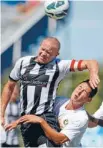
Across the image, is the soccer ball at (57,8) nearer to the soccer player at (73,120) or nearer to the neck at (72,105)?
the soccer player at (73,120)

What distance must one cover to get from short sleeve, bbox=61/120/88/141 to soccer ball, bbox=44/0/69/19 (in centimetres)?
91

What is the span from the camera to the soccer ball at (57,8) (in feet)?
16.4

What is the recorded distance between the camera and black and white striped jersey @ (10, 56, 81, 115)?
198 inches

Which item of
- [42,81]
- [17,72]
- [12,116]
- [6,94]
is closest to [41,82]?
[42,81]

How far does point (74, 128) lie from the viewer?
488 centimetres

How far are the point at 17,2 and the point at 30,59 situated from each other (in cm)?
106

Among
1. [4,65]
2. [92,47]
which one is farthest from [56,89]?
[4,65]

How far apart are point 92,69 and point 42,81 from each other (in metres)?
0.45

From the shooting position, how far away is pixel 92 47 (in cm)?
532

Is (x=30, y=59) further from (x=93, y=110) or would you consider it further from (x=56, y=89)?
(x=93, y=110)

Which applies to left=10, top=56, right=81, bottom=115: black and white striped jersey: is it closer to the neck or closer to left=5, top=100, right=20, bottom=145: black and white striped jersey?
the neck

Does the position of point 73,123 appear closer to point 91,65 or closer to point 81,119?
point 81,119

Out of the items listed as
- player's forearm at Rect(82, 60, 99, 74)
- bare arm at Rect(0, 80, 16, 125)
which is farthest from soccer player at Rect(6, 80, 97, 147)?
bare arm at Rect(0, 80, 16, 125)

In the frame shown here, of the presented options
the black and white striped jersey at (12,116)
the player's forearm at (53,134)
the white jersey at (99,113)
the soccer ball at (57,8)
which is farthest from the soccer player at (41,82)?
the black and white striped jersey at (12,116)
